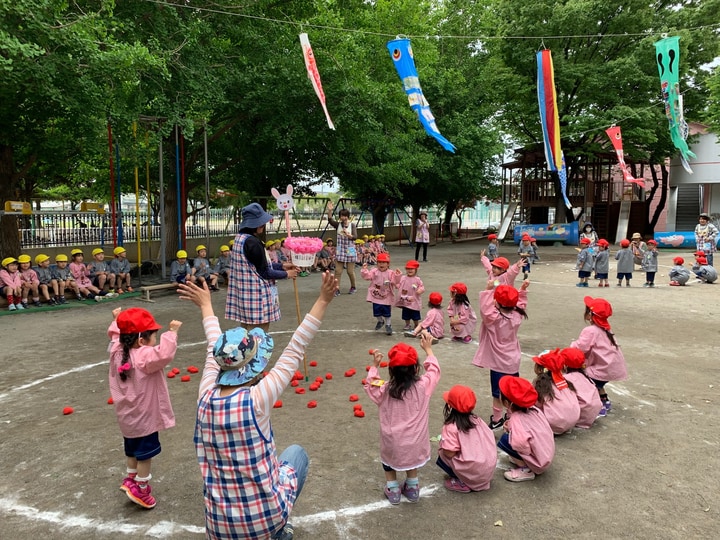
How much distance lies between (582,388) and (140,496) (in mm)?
3936

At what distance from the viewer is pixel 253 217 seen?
591 cm

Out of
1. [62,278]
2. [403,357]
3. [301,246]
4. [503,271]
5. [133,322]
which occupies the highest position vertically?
[301,246]

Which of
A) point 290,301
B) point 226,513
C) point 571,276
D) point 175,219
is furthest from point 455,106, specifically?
point 226,513

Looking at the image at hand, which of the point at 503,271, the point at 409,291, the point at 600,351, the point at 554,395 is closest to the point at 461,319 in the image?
the point at 409,291

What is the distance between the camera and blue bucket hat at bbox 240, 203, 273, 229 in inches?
231

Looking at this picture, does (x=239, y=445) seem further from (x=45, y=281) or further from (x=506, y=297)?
(x=45, y=281)

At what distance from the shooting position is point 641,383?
6.48 meters

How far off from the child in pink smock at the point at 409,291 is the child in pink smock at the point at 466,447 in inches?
188

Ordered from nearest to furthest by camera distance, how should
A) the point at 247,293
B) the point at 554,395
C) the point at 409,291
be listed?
the point at 554,395 → the point at 247,293 → the point at 409,291

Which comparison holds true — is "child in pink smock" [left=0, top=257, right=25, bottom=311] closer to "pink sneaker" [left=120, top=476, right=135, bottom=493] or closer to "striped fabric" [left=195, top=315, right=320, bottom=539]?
"pink sneaker" [left=120, top=476, right=135, bottom=493]

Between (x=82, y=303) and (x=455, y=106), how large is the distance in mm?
21875

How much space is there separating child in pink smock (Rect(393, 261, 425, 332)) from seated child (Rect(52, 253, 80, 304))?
7.79m

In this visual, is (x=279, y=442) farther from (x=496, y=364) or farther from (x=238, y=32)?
(x=238, y=32)

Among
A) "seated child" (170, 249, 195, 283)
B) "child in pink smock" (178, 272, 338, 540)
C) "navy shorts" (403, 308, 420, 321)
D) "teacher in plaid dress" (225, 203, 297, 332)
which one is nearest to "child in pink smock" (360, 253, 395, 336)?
"navy shorts" (403, 308, 420, 321)
